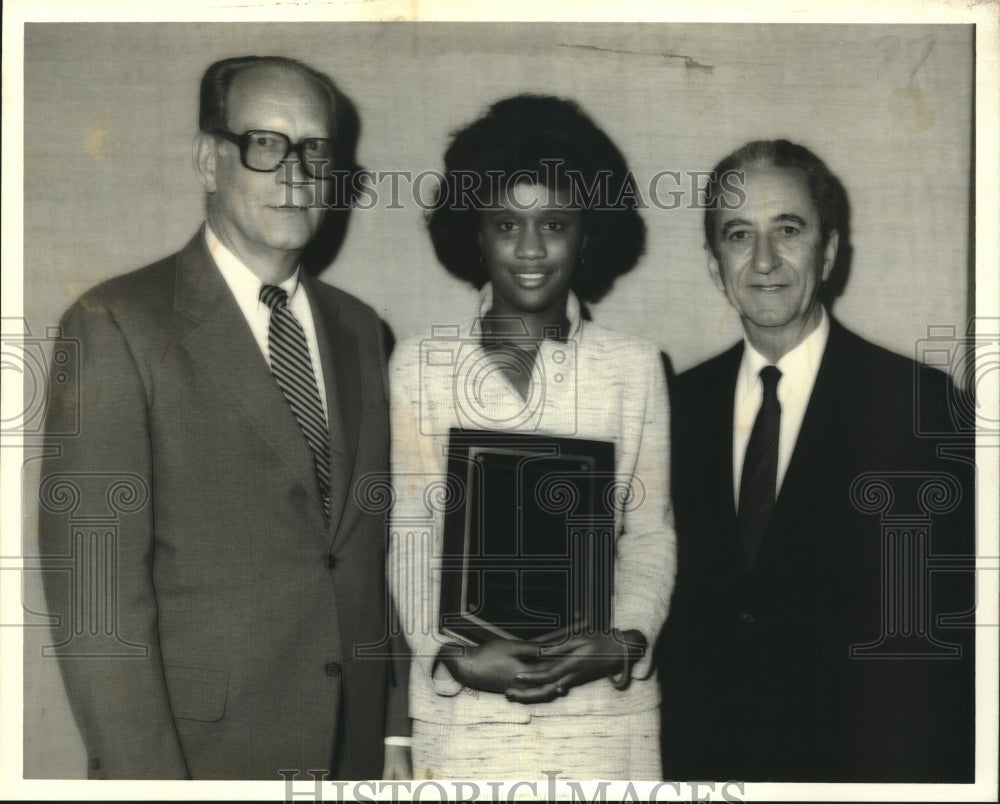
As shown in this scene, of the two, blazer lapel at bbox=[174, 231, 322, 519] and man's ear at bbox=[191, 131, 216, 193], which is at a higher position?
man's ear at bbox=[191, 131, 216, 193]

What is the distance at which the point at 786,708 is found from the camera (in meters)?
2.68

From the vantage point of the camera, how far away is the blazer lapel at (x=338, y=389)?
8.54ft

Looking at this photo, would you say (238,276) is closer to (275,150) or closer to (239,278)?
(239,278)

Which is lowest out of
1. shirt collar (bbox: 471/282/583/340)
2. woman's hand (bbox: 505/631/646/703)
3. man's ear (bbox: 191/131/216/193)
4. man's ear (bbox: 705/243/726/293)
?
woman's hand (bbox: 505/631/646/703)

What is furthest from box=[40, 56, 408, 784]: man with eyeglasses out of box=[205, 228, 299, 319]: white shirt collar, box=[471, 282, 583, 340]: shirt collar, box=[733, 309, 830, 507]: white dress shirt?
box=[733, 309, 830, 507]: white dress shirt

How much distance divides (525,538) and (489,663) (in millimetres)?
342

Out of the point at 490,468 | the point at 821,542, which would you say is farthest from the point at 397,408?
the point at 821,542

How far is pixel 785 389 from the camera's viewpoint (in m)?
2.70

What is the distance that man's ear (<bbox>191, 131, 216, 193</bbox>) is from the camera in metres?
2.65

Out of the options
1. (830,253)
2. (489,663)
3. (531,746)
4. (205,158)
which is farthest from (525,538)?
(205,158)

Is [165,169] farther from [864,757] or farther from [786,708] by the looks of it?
[864,757]

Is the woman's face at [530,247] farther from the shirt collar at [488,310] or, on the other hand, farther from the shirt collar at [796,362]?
the shirt collar at [796,362]

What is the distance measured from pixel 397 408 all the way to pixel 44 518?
3.26ft

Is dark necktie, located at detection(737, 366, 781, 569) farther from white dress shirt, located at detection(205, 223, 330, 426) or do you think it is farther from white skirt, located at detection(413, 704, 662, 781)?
white dress shirt, located at detection(205, 223, 330, 426)
